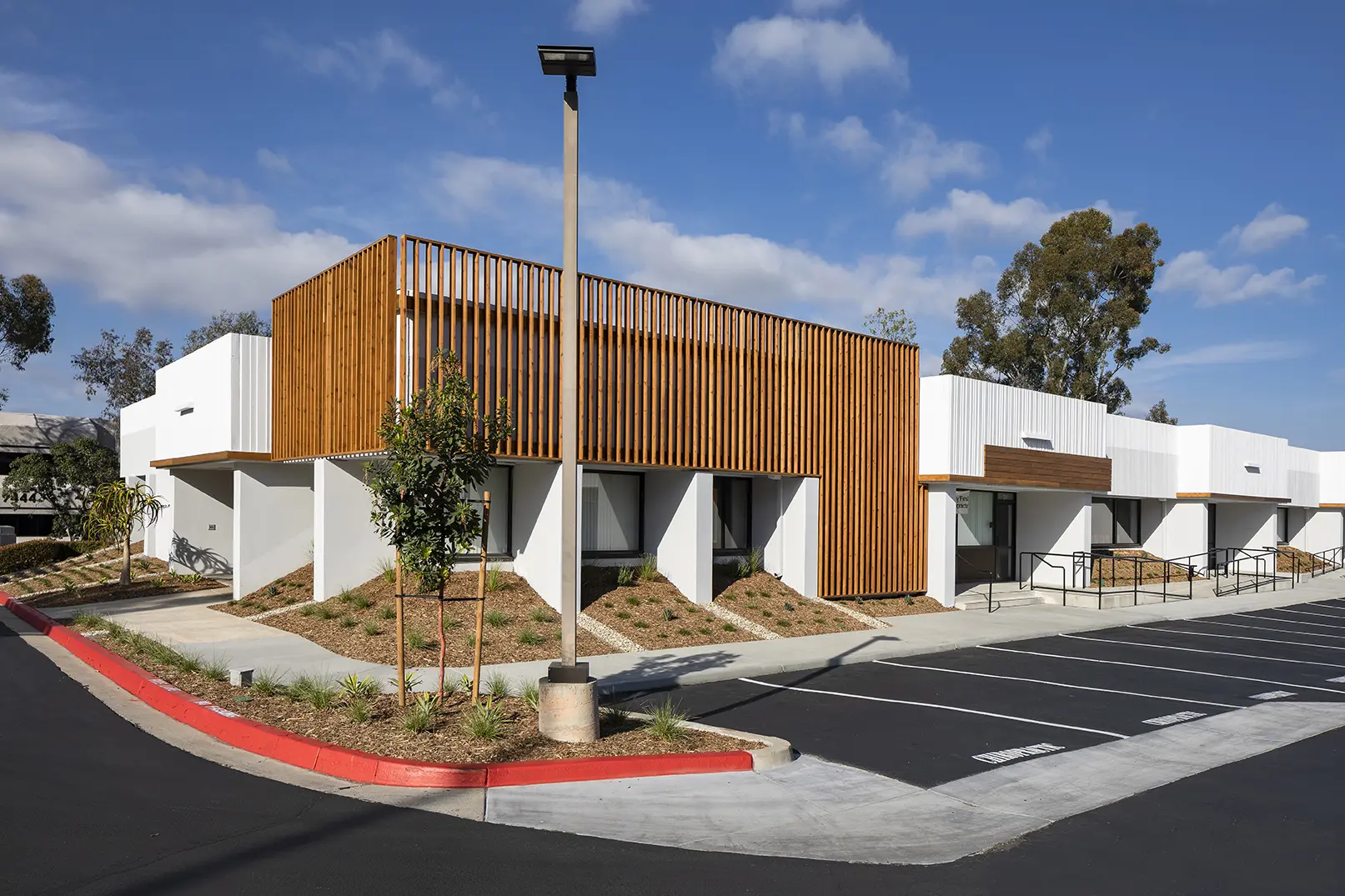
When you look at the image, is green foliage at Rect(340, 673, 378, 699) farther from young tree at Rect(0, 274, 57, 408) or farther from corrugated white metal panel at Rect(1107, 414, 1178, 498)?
young tree at Rect(0, 274, 57, 408)

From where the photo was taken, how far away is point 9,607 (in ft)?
71.4

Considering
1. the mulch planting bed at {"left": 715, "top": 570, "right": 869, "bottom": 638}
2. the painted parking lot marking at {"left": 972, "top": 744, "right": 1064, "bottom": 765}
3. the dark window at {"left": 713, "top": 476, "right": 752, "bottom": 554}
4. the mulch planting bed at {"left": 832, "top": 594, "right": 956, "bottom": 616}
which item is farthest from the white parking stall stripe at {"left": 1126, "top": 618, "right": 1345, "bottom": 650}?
the painted parking lot marking at {"left": 972, "top": 744, "right": 1064, "bottom": 765}

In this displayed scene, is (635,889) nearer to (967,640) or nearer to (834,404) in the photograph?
(967,640)

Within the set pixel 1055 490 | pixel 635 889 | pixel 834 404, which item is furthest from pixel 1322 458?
pixel 635 889

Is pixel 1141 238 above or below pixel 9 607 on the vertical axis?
above

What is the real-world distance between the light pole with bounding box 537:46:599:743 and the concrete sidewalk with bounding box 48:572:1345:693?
324 cm

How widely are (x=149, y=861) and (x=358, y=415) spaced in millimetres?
11664

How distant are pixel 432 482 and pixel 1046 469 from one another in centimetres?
2135

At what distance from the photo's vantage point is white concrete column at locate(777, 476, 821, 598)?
21.7 m

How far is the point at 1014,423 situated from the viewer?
26500 millimetres

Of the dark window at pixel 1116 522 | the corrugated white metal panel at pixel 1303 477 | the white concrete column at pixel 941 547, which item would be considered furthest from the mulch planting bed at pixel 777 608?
the corrugated white metal panel at pixel 1303 477

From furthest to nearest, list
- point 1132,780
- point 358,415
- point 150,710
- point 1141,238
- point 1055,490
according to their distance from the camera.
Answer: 1. point 1141,238
2. point 1055,490
3. point 358,415
4. point 150,710
5. point 1132,780

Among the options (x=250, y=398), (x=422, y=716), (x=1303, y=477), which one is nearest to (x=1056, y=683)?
(x=422, y=716)

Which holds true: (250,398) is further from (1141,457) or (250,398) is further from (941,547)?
(1141,457)
